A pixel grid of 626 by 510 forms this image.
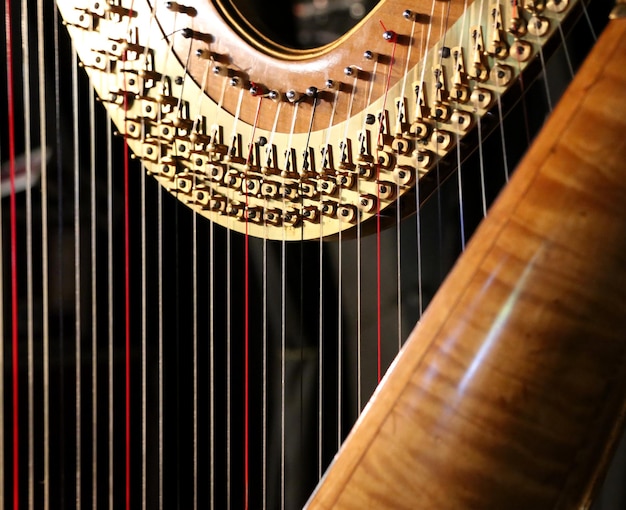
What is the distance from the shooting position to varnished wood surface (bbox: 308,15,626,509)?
20.5 inches

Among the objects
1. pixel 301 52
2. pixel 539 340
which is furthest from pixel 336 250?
pixel 539 340

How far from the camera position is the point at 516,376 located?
538 millimetres

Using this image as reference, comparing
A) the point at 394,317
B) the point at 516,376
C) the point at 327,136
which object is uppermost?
the point at 327,136

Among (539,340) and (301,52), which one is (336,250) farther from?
(539,340)

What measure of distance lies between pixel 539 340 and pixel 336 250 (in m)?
0.72

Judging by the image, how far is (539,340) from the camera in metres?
0.53

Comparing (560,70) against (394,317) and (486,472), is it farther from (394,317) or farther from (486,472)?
(486,472)

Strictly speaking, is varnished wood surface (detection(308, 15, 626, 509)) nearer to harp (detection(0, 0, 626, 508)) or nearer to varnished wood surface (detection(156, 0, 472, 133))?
harp (detection(0, 0, 626, 508))

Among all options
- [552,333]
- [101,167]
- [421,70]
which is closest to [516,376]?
[552,333]

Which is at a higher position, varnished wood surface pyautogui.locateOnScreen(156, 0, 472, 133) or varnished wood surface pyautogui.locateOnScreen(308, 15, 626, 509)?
varnished wood surface pyautogui.locateOnScreen(156, 0, 472, 133)

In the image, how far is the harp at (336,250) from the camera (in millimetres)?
535

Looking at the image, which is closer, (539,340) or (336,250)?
(539,340)

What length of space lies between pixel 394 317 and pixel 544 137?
2.12ft

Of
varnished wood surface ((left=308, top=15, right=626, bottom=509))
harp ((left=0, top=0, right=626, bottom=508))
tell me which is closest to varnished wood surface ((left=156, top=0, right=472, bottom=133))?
harp ((left=0, top=0, right=626, bottom=508))
